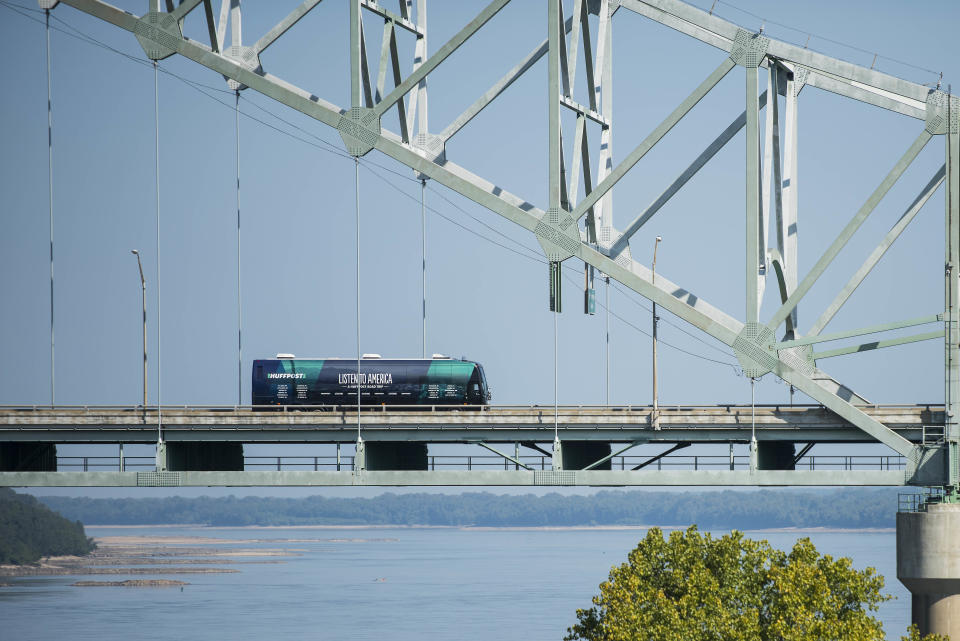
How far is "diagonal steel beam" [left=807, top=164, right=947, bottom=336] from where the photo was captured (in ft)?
146

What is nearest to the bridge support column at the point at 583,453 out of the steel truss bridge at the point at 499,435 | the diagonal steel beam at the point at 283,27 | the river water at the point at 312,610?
the steel truss bridge at the point at 499,435

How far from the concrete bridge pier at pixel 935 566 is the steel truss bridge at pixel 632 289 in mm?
1747

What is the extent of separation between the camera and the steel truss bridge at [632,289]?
44.6 metres

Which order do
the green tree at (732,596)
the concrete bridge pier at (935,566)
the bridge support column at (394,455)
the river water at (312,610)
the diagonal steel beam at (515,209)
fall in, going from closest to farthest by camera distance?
the green tree at (732,596) → the concrete bridge pier at (935,566) → the diagonal steel beam at (515,209) → the bridge support column at (394,455) → the river water at (312,610)

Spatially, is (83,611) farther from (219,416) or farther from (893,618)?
(219,416)

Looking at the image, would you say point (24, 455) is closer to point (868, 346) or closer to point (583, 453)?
point (583, 453)

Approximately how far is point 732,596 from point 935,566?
20.0 ft

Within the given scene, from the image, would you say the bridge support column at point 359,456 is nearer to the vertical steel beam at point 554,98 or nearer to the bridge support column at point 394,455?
the bridge support column at point 394,455

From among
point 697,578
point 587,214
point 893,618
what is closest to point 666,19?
point 587,214

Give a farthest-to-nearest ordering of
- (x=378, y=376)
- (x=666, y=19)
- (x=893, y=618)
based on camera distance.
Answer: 1. (x=893, y=618)
2. (x=378, y=376)
3. (x=666, y=19)

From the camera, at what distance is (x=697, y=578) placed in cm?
3966

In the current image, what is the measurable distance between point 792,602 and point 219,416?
842 inches

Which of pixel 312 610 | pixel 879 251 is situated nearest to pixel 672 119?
pixel 879 251

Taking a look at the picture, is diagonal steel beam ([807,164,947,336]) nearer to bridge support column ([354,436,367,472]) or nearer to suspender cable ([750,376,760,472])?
suspender cable ([750,376,760,472])
